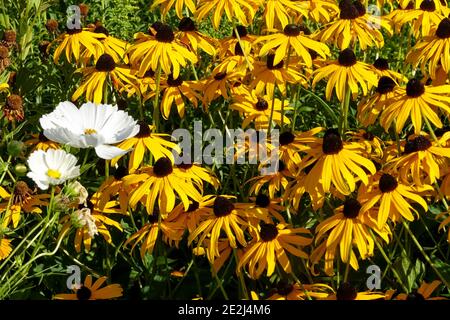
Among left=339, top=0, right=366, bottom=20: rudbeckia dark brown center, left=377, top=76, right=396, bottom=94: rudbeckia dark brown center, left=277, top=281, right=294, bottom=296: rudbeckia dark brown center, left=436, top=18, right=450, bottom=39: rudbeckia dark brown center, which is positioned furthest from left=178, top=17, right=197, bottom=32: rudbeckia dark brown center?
left=277, top=281, right=294, bottom=296: rudbeckia dark brown center

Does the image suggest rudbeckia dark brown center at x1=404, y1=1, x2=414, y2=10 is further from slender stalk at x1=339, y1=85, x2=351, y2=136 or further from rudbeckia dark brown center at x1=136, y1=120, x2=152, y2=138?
rudbeckia dark brown center at x1=136, y1=120, x2=152, y2=138

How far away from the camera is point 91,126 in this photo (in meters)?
2.02

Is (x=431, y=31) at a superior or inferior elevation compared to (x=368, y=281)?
superior

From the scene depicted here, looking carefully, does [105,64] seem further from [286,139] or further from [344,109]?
[344,109]

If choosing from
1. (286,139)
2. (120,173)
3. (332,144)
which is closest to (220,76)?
(286,139)

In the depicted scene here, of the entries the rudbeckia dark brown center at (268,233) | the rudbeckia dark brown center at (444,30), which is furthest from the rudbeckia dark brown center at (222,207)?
the rudbeckia dark brown center at (444,30)

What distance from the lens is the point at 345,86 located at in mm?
2705

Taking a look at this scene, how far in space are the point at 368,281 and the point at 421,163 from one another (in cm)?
36

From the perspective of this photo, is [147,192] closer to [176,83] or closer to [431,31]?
[176,83]

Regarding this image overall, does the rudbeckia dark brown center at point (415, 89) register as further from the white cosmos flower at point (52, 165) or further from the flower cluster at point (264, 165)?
the white cosmos flower at point (52, 165)

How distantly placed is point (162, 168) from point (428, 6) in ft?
4.19

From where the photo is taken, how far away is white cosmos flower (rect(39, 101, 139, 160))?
5.76 ft

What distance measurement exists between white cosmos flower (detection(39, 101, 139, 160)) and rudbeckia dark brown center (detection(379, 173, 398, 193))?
2.30ft
